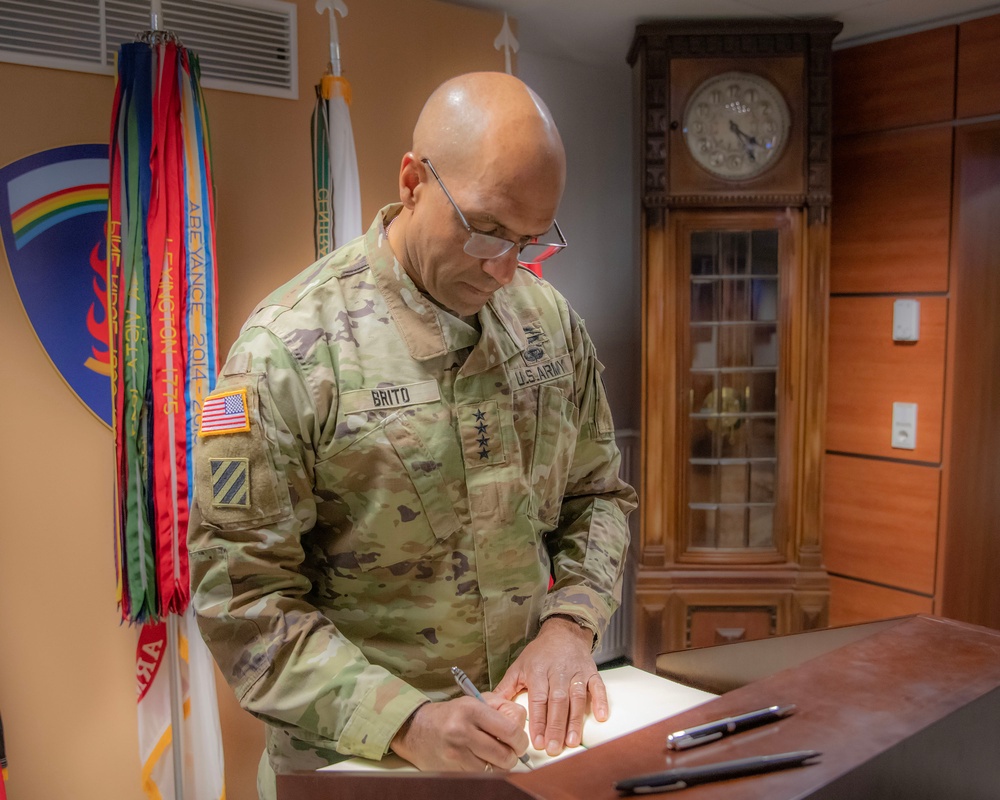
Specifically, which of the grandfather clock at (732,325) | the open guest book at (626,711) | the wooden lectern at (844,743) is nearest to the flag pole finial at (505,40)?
the grandfather clock at (732,325)

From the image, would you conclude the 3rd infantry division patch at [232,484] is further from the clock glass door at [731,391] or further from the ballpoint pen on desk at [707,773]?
the clock glass door at [731,391]

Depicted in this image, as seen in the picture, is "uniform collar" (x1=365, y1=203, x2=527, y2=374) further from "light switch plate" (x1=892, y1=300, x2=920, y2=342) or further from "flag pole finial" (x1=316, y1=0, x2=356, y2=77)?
"light switch plate" (x1=892, y1=300, x2=920, y2=342)

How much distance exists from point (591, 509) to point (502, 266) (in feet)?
1.51

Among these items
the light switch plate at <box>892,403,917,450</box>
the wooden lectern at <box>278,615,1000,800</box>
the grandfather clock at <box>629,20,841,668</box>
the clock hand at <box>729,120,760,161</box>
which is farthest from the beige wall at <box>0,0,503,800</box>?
the light switch plate at <box>892,403,917,450</box>

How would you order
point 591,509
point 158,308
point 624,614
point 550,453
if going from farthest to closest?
point 624,614 < point 158,308 < point 591,509 < point 550,453

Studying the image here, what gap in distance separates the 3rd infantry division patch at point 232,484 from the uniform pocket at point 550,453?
1.30 ft

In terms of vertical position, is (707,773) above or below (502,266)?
below

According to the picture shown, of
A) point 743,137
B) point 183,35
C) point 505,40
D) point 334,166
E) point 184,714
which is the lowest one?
point 184,714

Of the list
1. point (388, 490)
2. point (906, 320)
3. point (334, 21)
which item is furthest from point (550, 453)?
point (906, 320)

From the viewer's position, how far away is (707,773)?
53 centimetres

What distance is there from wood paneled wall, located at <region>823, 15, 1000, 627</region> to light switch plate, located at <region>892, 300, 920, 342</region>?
0.02 metres

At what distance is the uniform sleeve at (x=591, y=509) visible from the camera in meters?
1.26

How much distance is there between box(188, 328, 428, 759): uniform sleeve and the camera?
969mm

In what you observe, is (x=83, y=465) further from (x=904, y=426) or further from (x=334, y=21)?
(x=904, y=426)
